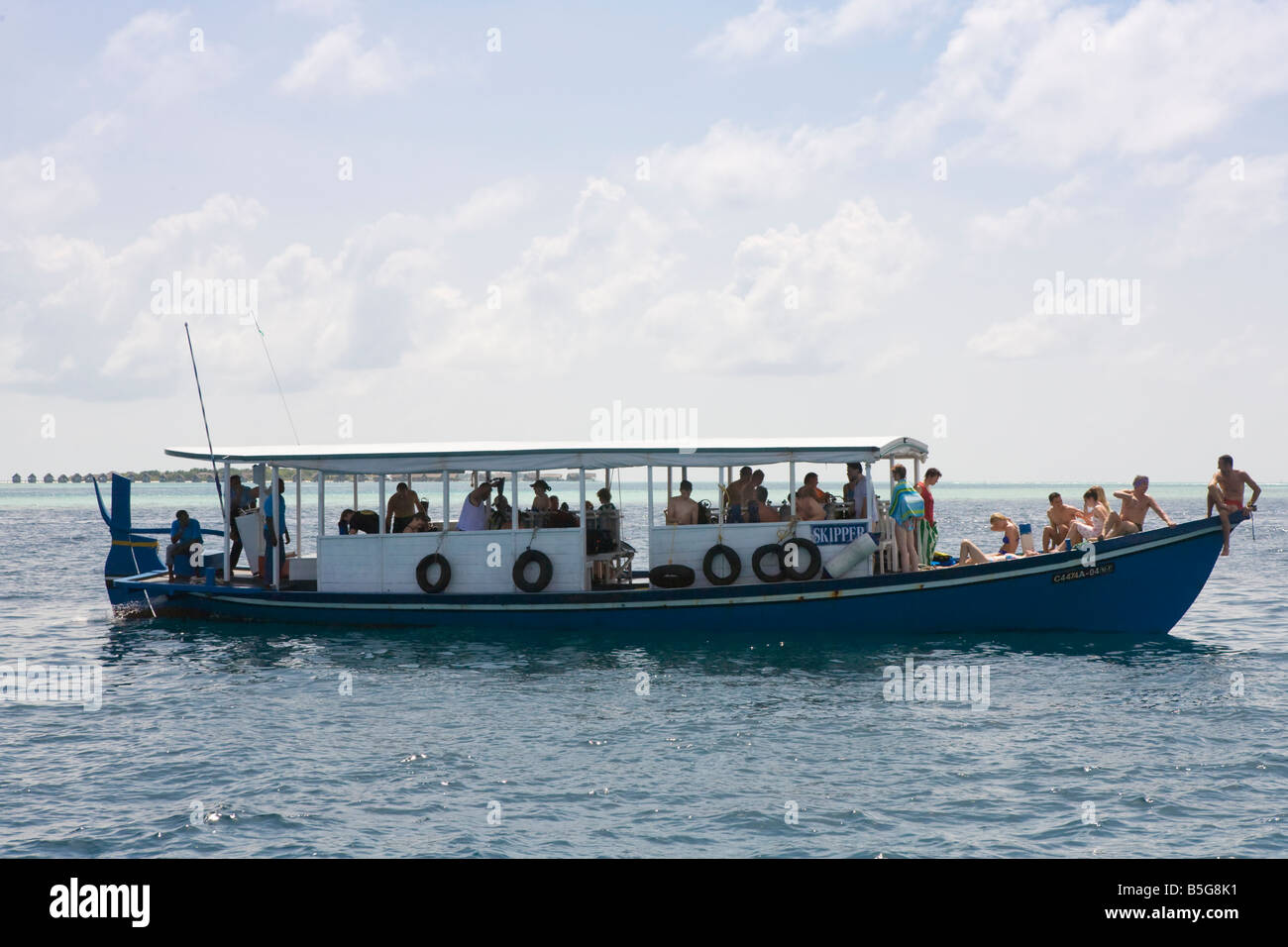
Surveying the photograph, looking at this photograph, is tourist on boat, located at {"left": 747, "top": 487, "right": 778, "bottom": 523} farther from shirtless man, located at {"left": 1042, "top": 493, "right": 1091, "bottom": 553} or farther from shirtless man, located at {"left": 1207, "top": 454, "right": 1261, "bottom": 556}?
shirtless man, located at {"left": 1207, "top": 454, "right": 1261, "bottom": 556}

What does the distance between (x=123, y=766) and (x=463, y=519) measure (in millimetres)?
8106

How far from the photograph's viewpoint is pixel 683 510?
17797mm

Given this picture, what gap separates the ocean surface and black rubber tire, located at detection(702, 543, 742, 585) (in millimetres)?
844

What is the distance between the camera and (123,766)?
37.6 feet

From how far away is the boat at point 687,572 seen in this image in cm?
1694

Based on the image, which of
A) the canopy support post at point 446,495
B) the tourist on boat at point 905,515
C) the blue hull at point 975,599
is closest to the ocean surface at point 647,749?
the blue hull at point 975,599

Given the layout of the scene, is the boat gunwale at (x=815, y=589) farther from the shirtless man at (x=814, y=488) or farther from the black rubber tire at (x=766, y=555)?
the shirtless man at (x=814, y=488)

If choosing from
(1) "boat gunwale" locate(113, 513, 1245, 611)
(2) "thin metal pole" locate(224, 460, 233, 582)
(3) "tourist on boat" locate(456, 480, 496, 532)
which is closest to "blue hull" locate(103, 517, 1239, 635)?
(1) "boat gunwale" locate(113, 513, 1245, 611)

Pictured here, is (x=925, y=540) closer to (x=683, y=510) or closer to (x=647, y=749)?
(x=683, y=510)

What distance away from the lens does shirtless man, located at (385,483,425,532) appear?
1908 cm

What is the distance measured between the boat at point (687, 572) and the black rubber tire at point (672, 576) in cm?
3
